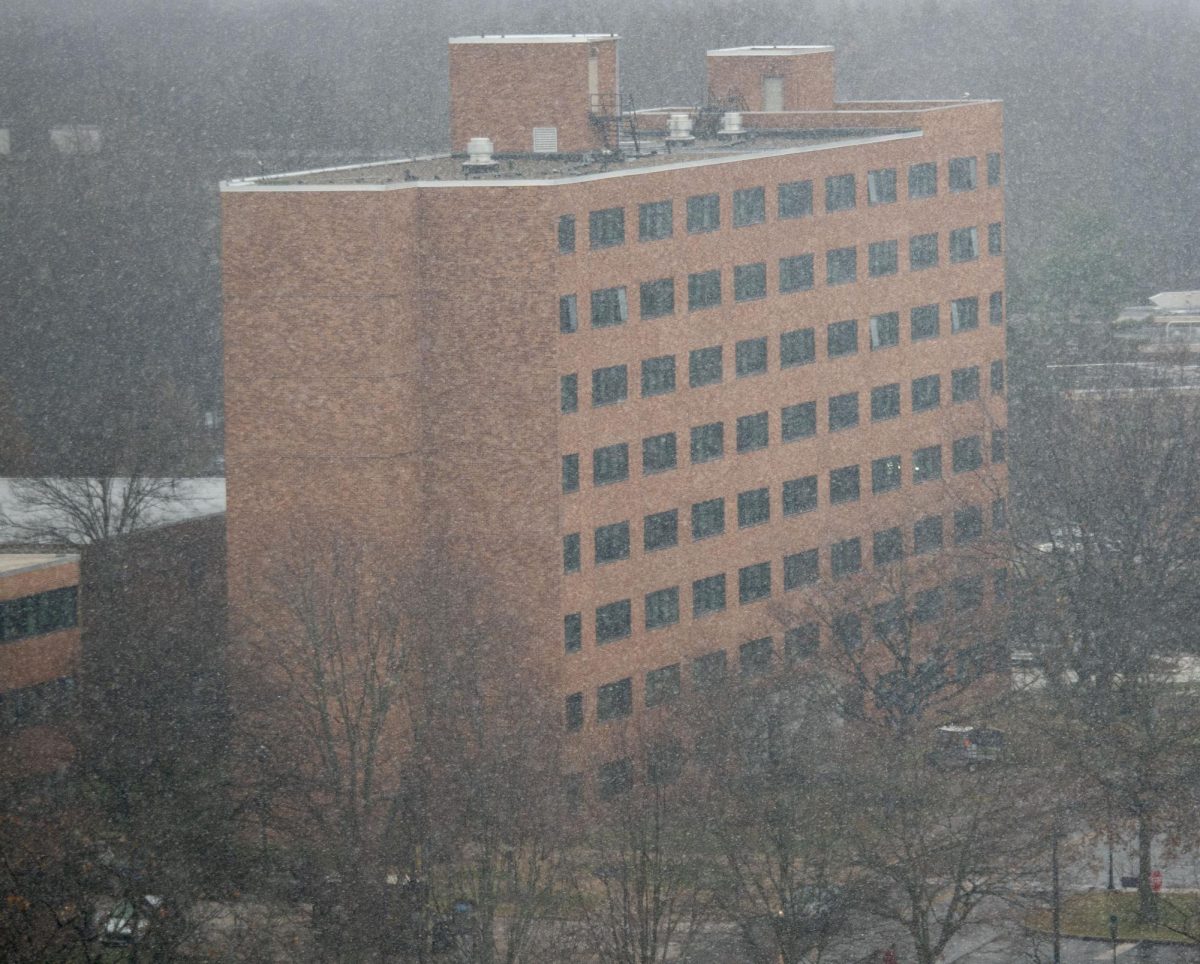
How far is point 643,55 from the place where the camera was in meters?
177

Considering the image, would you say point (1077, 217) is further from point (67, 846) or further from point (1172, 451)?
point (67, 846)

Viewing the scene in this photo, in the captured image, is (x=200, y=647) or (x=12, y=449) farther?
(x=12, y=449)

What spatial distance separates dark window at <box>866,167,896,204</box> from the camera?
64750 mm

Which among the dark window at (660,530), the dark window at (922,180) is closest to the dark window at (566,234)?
the dark window at (660,530)

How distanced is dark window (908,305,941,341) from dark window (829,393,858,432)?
3.09 meters

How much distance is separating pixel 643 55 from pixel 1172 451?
118 metres

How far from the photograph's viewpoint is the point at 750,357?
62.2 meters

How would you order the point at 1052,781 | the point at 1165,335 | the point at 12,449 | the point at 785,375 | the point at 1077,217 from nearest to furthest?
the point at 1052,781 → the point at 785,375 → the point at 12,449 → the point at 1165,335 → the point at 1077,217

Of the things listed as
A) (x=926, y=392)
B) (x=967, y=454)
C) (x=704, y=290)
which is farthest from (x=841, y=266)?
(x=967, y=454)

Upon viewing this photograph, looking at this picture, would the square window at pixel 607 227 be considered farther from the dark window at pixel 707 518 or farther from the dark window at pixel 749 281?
the dark window at pixel 707 518

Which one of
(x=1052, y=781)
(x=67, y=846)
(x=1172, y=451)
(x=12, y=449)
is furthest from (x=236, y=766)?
(x=12, y=449)

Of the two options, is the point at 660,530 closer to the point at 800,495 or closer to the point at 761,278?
the point at 800,495

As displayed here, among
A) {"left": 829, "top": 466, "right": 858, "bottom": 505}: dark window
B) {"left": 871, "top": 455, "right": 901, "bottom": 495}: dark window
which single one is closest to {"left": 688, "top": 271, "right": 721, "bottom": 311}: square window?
{"left": 829, "top": 466, "right": 858, "bottom": 505}: dark window

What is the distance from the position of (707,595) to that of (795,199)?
1045cm
